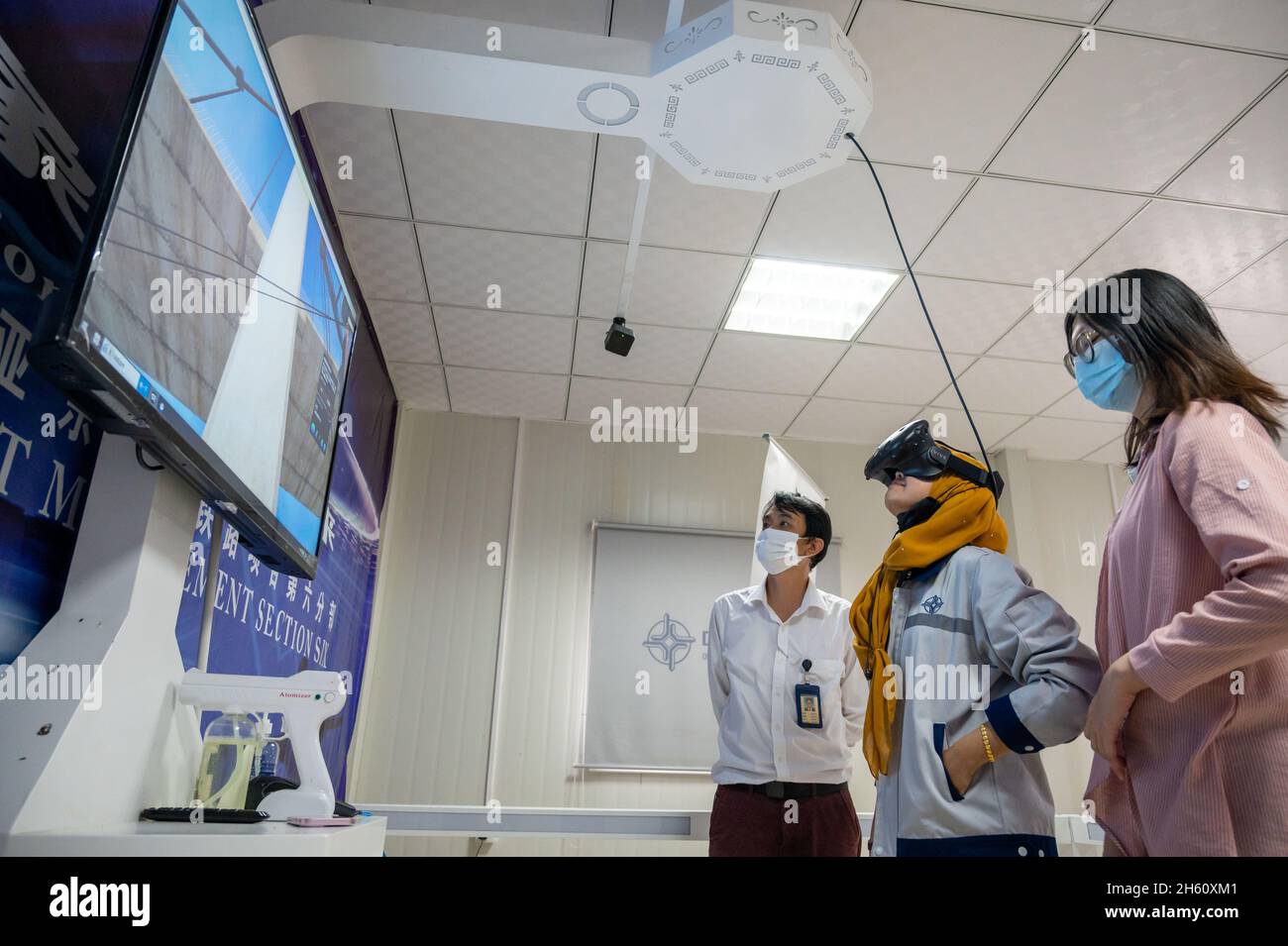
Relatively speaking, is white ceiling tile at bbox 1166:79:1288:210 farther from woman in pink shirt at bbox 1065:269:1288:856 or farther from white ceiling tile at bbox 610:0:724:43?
woman in pink shirt at bbox 1065:269:1288:856

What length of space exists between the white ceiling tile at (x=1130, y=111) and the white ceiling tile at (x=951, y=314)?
26.9 inches

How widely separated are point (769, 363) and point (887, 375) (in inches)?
26.0

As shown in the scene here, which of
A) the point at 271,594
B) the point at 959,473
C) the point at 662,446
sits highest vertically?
the point at 662,446

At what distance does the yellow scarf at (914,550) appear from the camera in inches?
64.0

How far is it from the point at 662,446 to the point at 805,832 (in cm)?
282

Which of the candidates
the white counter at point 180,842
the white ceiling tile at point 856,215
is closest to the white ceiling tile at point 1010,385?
the white ceiling tile at point 856,215

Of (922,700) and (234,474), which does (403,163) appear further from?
(922,700)

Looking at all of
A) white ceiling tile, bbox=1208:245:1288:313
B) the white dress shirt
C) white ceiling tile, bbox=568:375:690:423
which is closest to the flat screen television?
the white dress shirt

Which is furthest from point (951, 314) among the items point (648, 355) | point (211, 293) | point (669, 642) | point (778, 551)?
point (211, 293)

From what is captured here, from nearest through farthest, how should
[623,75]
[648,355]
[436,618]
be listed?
[623,75]
[648,355]
[436,618]

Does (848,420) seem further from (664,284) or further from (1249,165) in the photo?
(1249,165)

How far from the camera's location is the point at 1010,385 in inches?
169
